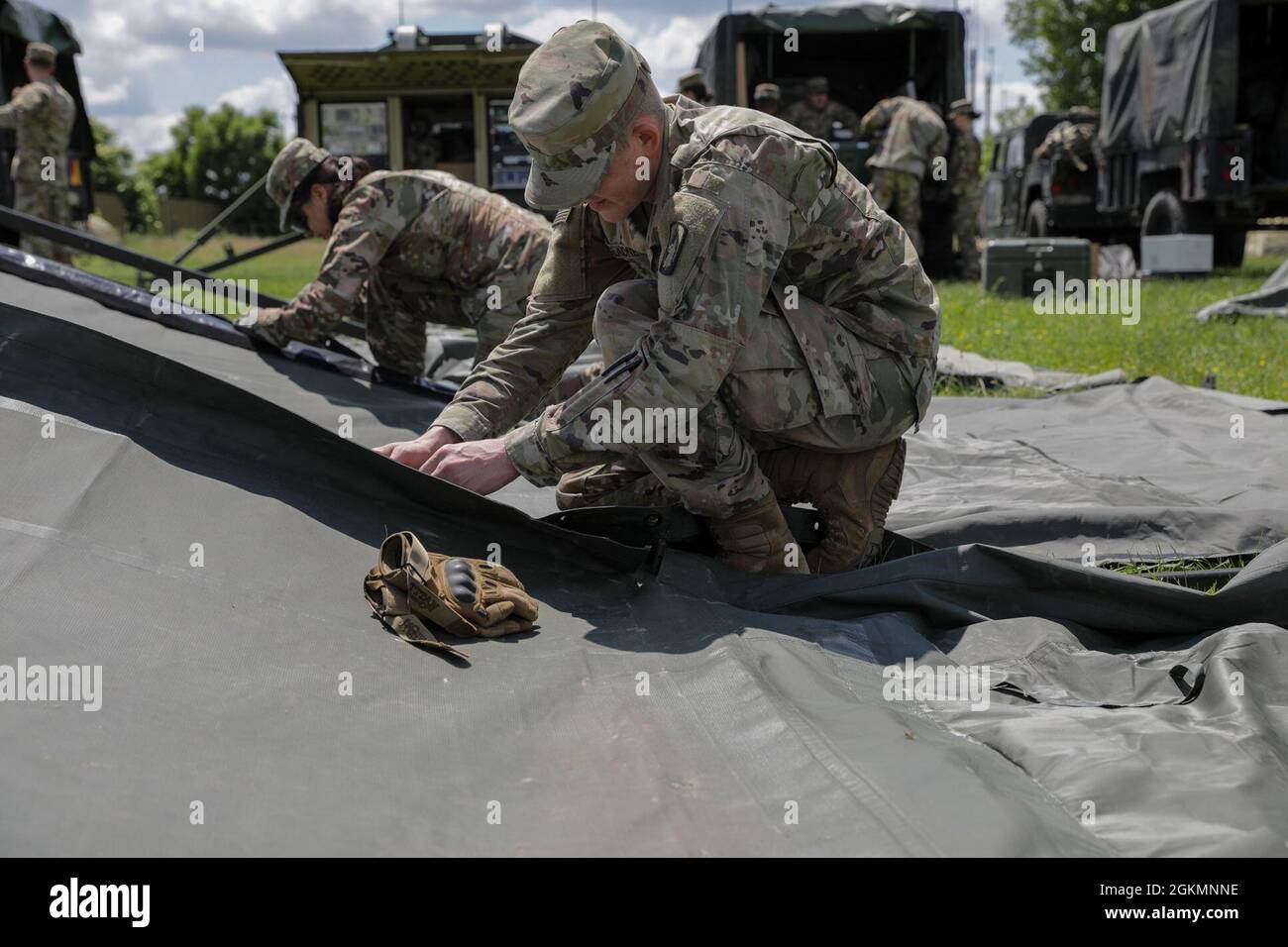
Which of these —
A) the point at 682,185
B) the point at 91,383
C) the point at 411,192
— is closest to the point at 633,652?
the point at 682,185

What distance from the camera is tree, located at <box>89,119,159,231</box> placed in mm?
35750

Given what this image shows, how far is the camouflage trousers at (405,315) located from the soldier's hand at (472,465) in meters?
2.01

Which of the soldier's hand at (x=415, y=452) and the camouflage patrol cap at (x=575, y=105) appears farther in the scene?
the soldier's hand at (x=415, y=452)

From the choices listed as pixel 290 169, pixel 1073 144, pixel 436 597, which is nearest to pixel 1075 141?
pixel 1073 144

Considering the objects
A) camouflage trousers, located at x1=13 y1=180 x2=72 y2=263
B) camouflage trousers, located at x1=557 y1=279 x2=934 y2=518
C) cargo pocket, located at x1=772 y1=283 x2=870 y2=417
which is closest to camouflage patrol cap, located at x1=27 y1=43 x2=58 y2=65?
camouflage trousers, located at x1=13 y1=180 x2=72 y2=263

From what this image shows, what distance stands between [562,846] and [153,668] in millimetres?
663

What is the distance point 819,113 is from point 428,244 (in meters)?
A: 7.45

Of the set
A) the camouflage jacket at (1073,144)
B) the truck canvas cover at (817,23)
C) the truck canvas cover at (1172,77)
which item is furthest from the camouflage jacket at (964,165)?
the camouflage jacket at (1073,144)

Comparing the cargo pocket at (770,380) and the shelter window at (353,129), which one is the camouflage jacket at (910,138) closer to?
the shelter window at (353,129)

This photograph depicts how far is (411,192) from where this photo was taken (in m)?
4.07

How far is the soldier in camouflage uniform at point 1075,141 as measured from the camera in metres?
13.2

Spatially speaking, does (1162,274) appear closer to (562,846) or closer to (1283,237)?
(562,846)

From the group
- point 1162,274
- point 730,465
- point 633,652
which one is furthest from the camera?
point 1162,274
